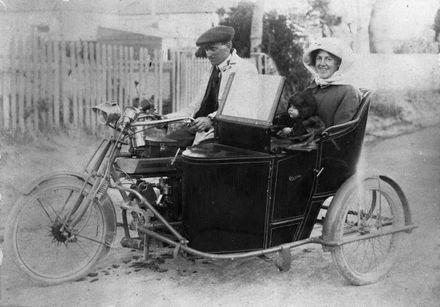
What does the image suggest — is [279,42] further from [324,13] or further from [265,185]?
[265,185]

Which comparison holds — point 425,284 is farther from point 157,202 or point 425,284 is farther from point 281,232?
point 157,202

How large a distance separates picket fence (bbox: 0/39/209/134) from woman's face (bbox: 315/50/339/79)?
3352 mm

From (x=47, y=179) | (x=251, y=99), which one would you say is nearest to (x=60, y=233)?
(x=47, y=179)

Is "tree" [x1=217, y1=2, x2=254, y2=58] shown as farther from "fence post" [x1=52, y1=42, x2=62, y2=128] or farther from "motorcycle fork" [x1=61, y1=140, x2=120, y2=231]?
"motorcycle fork" [x1=61, y1=140, x2=120, y2=231]

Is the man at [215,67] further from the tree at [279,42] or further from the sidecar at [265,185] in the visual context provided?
the tree at [279,42]

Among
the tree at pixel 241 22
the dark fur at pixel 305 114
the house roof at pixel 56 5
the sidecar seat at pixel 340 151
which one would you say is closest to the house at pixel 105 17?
the house roof at pixel 56 5

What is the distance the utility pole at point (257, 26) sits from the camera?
6.39 meters

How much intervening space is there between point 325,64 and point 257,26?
315 cm

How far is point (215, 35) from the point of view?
169 inches

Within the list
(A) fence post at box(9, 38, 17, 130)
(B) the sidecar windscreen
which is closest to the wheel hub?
(B) the sidecar windscreen

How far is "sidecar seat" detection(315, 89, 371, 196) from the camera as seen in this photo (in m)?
3.41

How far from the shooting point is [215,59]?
173 inches

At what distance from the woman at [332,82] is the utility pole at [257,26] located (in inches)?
74.6

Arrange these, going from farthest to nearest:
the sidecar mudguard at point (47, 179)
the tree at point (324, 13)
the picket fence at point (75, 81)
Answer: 1. the picket fence at point (75, 81)
2. the tree at point (324, 13)
3. the sidecar mudguard at point (47, 179)
